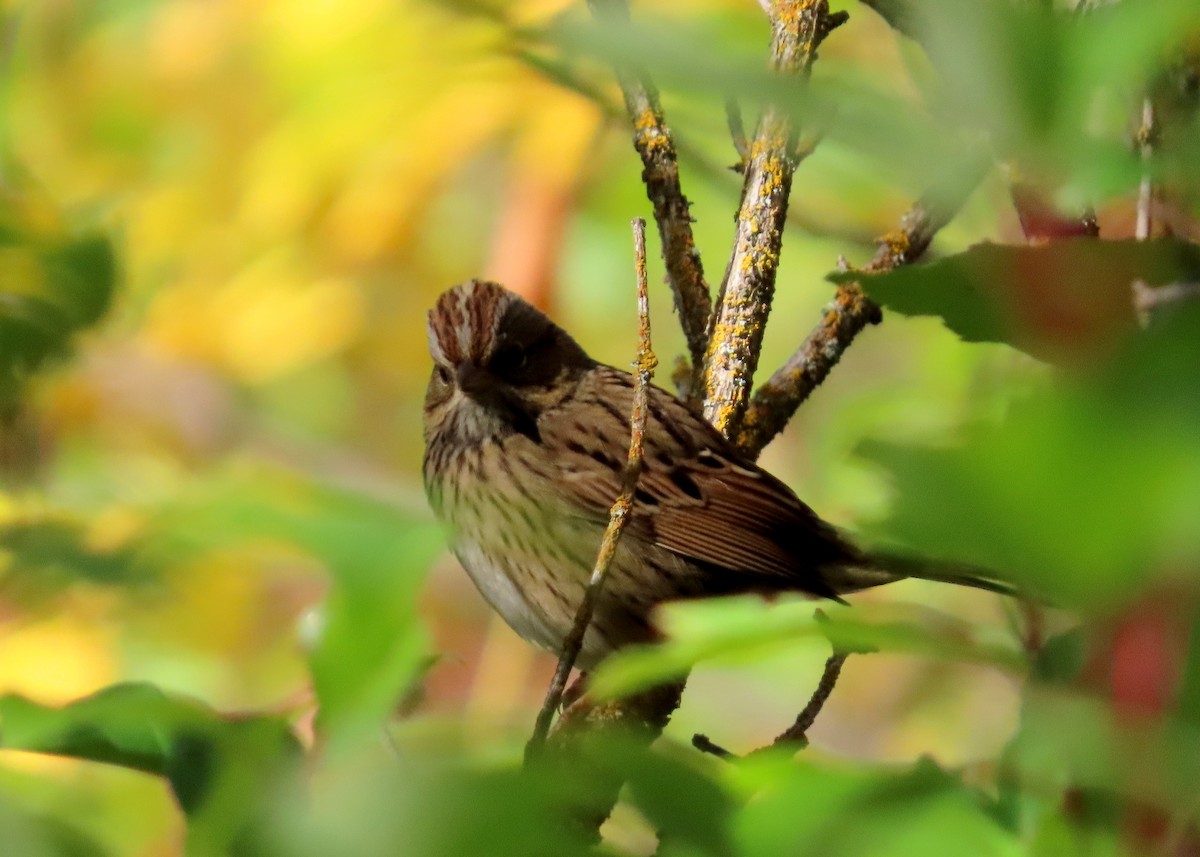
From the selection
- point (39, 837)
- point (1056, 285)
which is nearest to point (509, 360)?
point (39, 837)

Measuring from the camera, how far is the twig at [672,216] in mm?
2223

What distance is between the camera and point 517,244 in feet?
11.4

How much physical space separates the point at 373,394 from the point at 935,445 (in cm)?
458

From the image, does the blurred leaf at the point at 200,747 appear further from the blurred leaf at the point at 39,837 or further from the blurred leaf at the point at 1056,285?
the blurred leaf at the point at 1056,285

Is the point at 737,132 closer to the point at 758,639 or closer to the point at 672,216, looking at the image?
the point at 672,216

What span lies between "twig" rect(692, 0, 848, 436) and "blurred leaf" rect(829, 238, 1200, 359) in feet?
4.66

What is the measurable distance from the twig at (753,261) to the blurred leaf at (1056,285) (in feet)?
4.66

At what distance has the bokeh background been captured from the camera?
72.2 inches

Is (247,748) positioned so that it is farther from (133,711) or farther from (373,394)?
(373,394)

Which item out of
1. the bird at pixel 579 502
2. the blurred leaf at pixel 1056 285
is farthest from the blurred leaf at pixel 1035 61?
the bird at pixel 579 502

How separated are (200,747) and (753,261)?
61.7 inches

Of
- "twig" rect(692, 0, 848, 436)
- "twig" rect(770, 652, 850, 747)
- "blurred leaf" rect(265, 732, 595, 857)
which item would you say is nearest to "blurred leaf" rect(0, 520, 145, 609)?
"blurred leaf" rect(265, 732, 595, 857)

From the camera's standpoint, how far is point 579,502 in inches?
102

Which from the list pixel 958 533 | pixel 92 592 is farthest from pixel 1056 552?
pixel 92 592
